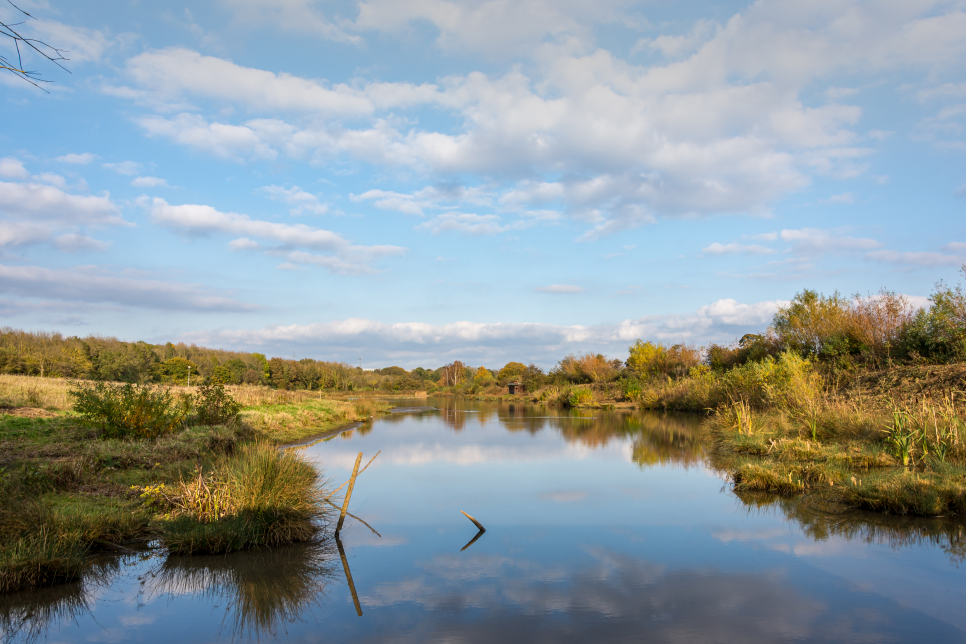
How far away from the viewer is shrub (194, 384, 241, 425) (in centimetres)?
1614

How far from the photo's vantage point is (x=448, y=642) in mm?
4758

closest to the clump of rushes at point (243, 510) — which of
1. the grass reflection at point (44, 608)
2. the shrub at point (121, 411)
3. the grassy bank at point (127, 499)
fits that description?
the grassy bank at point (127, 499)

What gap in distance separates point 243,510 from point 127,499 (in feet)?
8.67

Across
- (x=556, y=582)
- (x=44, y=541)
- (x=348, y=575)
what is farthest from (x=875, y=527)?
(x=44, y=541)

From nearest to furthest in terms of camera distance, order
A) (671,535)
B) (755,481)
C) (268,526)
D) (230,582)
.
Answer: (230,582), (268,526), (671,535), (755,481)

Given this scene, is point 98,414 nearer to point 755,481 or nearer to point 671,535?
point 671,535

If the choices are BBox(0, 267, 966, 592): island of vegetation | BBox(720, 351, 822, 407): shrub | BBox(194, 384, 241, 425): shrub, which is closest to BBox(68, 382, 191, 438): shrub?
BBox(0, 267, 966, 592): island of vegetation

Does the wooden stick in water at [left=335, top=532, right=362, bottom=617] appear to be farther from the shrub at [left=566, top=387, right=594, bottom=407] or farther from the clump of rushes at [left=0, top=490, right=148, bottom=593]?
the shrub at [left=566, top=387, right=594, bottom=407]

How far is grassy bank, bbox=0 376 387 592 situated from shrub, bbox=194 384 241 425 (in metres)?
3.65

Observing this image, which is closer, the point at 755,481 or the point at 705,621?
the point at 705,621

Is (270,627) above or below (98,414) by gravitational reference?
below

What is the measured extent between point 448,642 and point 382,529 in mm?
4096

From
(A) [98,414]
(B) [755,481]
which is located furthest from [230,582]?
(B) [755,481]

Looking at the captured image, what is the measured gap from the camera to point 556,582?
20.2 feet
